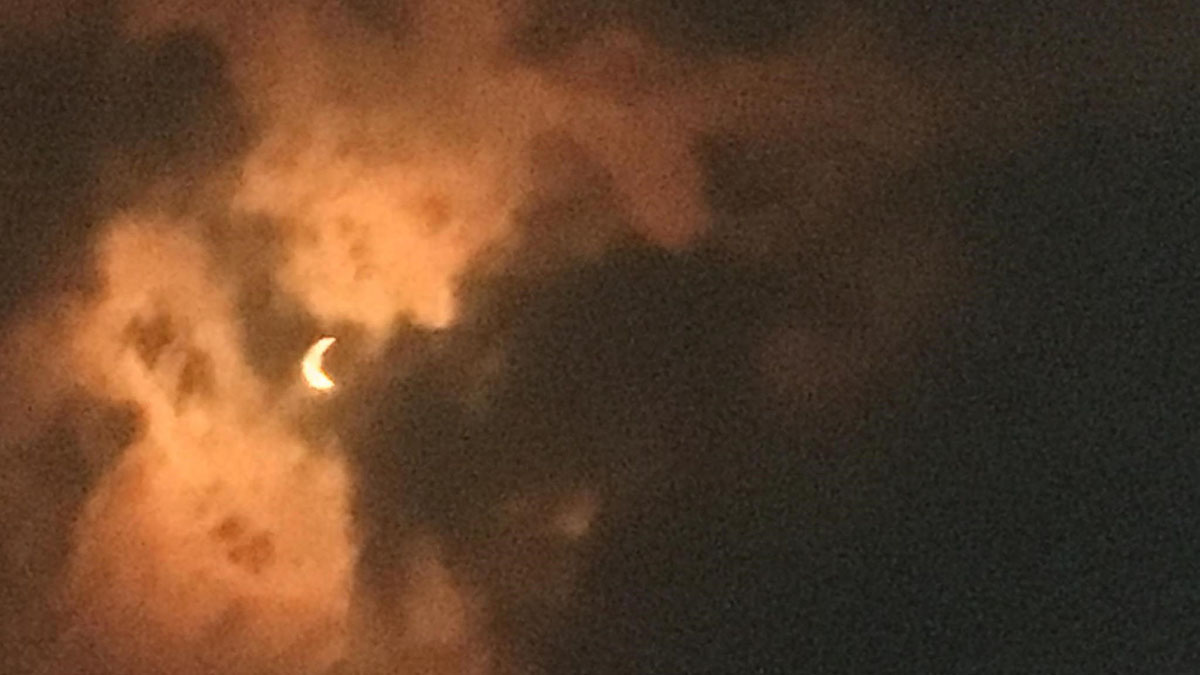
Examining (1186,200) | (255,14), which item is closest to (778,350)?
(1186,200)

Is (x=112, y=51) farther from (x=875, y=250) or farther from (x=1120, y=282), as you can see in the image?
(x=1120, y=282)

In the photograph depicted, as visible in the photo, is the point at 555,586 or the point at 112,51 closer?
the point at 555,586

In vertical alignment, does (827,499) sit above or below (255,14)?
below

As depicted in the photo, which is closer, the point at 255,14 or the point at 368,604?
the point at 368,604

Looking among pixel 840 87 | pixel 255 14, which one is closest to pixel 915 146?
pixel 840 87

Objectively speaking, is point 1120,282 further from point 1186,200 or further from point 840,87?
point 840,87

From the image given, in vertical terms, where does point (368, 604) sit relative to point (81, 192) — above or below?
below

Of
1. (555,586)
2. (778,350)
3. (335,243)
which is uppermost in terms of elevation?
(335,243)
